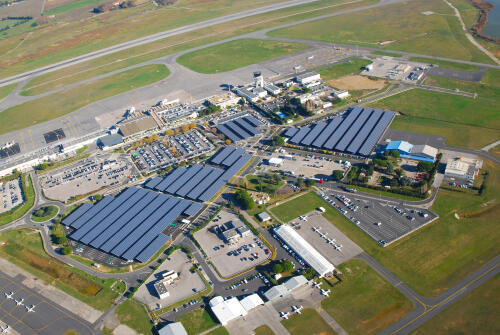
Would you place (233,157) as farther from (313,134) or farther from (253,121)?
(313,134)

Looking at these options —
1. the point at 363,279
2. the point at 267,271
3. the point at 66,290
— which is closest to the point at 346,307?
the point at 363,279

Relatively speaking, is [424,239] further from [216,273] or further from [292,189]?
[216,273]

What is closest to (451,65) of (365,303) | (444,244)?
(444,244)

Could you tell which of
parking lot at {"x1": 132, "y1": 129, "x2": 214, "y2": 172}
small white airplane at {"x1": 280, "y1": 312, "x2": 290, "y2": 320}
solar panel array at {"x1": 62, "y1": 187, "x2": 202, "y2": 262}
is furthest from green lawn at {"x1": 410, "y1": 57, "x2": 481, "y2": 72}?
small white airplane at {"x1": 280, "y1": 312, "x2": 290, "y2": 320}

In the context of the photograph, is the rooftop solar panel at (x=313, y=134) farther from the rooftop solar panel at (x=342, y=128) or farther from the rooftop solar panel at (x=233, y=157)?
the rooftop solar panel at (x=233, y=157)

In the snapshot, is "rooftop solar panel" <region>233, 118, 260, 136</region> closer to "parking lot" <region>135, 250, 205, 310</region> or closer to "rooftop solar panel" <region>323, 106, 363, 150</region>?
"rooftop solar panel" <region>323, 106, 363, 150</region>

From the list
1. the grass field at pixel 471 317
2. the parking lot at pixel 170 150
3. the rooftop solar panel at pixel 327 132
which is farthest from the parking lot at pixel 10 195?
the grass field at pixel 471 317
